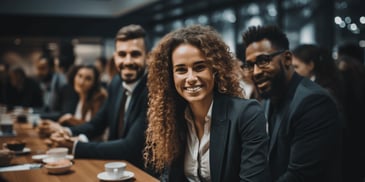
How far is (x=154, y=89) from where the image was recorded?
2070 millimetres

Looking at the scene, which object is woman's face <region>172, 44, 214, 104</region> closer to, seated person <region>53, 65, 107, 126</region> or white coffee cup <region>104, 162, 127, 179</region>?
white coffee cup <region>104, 162, 127, 179</region>

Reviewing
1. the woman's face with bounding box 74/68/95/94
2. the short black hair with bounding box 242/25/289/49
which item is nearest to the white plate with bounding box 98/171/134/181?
the short black hair with bounding box 242/25/289/49

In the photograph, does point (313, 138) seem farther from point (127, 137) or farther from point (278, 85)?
point (127, 137)

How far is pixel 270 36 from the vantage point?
7.73 feet

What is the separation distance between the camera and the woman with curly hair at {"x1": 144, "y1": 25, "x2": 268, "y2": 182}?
1705 mm

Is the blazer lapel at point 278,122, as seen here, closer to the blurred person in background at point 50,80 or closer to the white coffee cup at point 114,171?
the white coffee cup at point 114,171

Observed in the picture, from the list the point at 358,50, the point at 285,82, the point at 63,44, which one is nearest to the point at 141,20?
the point at 63,44

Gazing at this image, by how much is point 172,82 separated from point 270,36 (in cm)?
76

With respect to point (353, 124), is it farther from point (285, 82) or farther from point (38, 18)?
point (38, 18)

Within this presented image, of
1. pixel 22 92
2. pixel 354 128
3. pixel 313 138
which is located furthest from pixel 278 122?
pixel 22 92

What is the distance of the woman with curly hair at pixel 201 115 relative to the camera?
5.59ft

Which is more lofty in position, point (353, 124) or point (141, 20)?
point (141, 20)

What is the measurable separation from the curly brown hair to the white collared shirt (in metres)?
0.05

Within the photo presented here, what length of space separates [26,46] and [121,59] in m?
8.64
